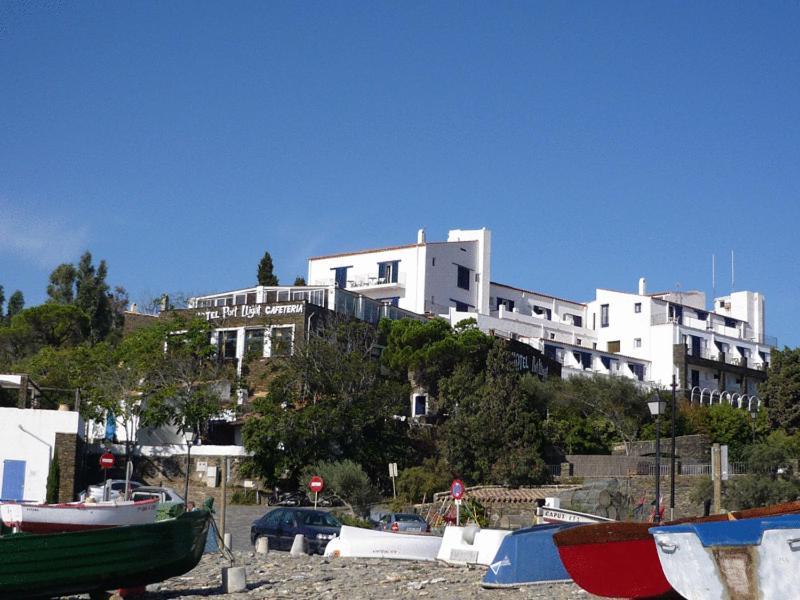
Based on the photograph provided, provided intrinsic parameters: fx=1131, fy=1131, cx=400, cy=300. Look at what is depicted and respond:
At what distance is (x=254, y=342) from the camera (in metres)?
55.8

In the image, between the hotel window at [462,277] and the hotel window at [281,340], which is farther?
the hotel window at [462,277]

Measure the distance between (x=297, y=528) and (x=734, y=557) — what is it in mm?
16000

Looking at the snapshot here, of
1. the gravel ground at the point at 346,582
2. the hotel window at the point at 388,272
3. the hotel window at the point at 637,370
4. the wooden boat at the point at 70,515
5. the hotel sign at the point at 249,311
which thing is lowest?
the gravel ground at the point at 346,582

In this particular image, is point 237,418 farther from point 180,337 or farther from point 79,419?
point 79,419

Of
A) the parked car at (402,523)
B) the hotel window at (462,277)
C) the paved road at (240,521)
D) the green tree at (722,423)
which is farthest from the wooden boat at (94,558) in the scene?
the hotel window at (462,277)

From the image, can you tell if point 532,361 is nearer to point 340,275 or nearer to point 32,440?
point 340,275

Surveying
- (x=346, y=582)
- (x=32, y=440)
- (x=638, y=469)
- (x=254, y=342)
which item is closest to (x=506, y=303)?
(x=254, y=342)

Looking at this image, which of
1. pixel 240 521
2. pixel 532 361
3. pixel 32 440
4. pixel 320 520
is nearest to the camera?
pixel 320 520

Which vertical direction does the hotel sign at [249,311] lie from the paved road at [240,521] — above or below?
above

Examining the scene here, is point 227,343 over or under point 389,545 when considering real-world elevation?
over

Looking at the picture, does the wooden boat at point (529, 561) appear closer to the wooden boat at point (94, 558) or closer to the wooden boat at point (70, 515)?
the wooden boat at point (94, 558)

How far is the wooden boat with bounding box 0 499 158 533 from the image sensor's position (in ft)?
71.8

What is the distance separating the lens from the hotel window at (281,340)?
53.5 meters

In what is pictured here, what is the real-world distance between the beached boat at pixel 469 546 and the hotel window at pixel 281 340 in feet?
96.0
